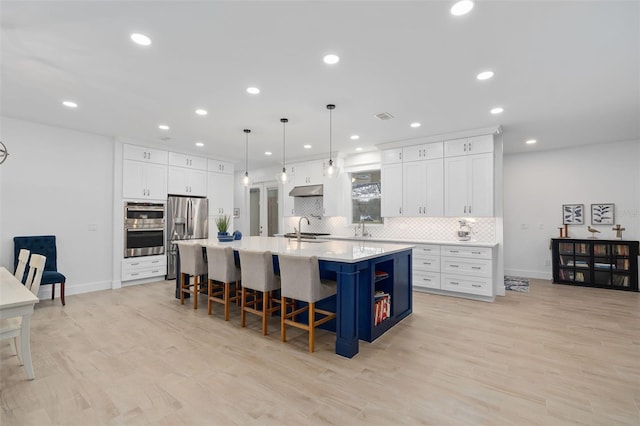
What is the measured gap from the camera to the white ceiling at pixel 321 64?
2.19m

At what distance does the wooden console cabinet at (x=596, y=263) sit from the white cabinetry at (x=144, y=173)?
25.7 feet

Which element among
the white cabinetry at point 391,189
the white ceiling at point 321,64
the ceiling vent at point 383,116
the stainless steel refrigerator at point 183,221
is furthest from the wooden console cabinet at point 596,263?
the stainless steel refrigerator at point 183,221

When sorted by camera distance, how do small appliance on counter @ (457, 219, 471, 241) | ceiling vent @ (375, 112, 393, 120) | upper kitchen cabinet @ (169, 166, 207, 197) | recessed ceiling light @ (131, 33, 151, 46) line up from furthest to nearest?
upper kitchen cabinet @ (169, 166, 207, 197), small appliance on counter @ (457, 219, 471, 241), ceiling vent @ (375, 112, 393, 120), recessed ceiling light @ (131, 33, 151, 46)

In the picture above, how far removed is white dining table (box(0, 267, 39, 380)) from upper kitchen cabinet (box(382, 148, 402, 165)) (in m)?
5.28

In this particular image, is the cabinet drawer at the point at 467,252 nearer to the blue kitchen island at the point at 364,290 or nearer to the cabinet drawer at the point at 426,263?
the cabinet drawer at the point at 426,263

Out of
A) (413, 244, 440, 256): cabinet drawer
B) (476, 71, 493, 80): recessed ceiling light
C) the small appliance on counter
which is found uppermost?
(476, 71, 493, 80): recessed ceiling light

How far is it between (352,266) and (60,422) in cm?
225

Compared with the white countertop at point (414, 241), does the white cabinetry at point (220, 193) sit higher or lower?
higher

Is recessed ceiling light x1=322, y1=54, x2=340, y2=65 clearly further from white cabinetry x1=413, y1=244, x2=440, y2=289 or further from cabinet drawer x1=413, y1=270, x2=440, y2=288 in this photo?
cabinet drawer x1=413, y1=270, x2=440, y2=288

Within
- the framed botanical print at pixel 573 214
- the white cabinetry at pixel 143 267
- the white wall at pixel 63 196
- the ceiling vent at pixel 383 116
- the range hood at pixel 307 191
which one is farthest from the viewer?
the range hood at pixel 307 191

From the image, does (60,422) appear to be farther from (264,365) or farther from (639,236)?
(639,236)

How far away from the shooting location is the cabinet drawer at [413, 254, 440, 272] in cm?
516

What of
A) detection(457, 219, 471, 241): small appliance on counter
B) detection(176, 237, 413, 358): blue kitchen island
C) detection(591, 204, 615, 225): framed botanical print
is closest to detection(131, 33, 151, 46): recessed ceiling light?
detection(176, 237, 413, 358): blue kitchen island

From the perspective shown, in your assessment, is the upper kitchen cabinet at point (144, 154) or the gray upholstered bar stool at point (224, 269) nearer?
the gray upholstered bar stool at point (224, 269)
